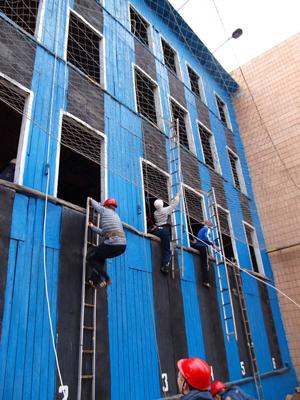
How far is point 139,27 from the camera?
40.4 feet

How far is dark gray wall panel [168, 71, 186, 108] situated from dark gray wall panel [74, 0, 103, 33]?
3.42m

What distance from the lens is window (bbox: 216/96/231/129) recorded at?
16.0m

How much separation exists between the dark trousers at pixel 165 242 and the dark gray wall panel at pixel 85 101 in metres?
2.66

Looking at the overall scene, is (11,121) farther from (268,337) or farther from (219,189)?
(268,337)

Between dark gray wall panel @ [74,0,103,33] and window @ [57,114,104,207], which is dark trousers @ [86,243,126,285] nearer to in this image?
window @ [57,114,104,207]

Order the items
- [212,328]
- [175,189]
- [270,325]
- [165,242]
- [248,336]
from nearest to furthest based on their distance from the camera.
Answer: [165,242] < [212,328] < [175,189] < [248,336] < [270,325]

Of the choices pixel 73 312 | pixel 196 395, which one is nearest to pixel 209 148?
pixel 73 312

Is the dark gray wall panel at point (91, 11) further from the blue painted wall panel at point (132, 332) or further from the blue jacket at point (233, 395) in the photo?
the blue jacket at point (233, 395)

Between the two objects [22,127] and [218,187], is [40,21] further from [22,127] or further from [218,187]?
[218,187]

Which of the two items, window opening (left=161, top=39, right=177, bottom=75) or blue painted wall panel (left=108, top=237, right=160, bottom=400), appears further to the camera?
window opening (left=161, top=39, right=177, bottom=75)

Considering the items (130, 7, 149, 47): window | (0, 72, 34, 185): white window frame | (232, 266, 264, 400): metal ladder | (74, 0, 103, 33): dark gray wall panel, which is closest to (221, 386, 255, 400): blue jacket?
(0, 72, 34, 185): white window frame

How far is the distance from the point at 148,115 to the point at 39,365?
24.6 feet

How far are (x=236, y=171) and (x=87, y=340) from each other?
11210 millimetres

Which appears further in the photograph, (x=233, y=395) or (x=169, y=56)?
(x=169, y=56)
